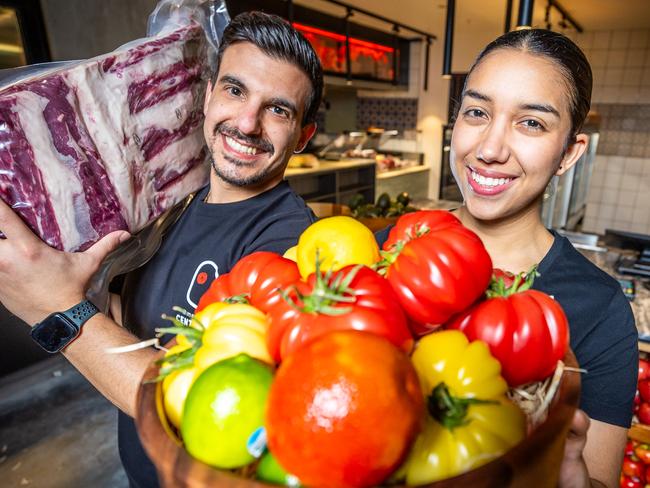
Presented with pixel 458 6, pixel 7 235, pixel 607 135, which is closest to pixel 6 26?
pixel 7 235

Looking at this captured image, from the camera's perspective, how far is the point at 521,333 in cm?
47

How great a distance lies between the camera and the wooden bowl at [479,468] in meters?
0.32

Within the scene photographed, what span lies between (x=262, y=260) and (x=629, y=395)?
2.48 ft

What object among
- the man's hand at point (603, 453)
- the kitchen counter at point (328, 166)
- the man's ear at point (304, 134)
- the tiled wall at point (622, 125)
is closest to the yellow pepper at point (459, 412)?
the man's hand at point (603, 453)

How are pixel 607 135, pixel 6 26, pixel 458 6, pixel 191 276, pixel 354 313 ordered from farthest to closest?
pixel 607 135, pixel 458 6, pixel 6 26, pixel 191 276, pixel 354 313

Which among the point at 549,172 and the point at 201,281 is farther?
the point at 201,281

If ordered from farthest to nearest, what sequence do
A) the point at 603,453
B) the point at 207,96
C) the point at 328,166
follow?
the point at 328,166
the point at 207,96
the point at 603,453

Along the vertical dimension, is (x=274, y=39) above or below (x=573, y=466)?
above

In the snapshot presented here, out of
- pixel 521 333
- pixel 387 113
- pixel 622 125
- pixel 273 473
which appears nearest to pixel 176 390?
pixel 273 473

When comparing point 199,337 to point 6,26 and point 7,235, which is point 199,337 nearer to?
point 7,235

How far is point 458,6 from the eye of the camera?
503cm

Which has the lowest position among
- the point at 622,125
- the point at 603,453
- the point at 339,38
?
the point at 603,453

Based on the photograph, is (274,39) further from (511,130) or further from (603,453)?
(603,453)

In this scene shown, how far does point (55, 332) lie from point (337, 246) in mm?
595
